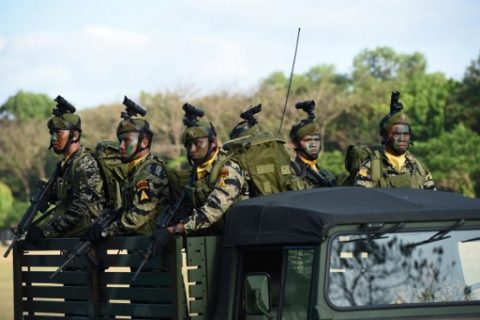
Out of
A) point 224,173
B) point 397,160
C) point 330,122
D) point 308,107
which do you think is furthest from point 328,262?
point 330,122

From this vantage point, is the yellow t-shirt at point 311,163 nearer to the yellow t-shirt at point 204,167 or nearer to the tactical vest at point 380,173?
the tactical vest at point 380,173

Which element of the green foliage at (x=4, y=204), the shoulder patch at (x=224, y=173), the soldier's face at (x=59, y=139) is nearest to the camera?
the shoulder patch at (x=224, y=173)

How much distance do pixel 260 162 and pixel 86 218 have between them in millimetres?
2069

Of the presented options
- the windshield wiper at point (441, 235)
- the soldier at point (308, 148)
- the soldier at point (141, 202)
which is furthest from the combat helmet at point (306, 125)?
the windshield wiper at point (441, 235)

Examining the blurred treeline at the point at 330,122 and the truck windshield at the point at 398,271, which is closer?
the truck windshield at the point at 398,271

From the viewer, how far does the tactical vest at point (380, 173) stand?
8.90 m

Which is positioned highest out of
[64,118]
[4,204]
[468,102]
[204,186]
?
[468,102]

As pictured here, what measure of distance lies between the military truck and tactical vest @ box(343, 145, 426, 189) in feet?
6.70

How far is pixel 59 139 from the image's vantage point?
9680 mm

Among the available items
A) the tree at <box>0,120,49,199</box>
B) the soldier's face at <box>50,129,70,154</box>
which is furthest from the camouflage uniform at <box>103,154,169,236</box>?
the tree at <box>0,120,49,199</box>

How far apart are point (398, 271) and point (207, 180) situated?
6.79 ft

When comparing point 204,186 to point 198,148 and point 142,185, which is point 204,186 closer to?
point 198,148

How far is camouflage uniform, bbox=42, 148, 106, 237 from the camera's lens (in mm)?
8961

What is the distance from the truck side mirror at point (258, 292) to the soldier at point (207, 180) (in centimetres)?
101
